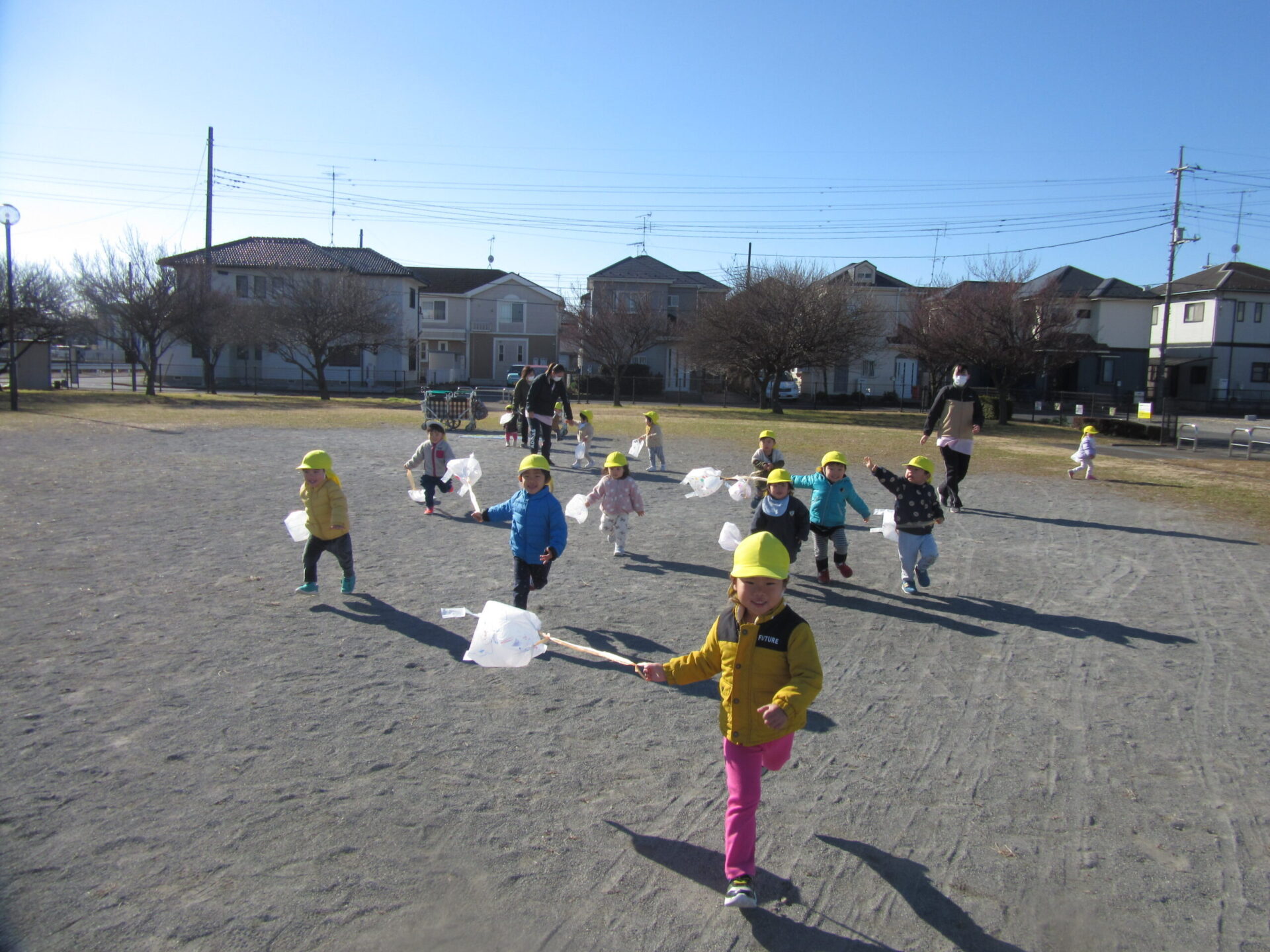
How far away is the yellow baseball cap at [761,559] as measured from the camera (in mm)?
3412

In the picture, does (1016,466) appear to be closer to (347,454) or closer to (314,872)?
(347,454)

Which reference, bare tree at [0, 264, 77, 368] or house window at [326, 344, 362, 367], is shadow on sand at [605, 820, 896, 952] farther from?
house window at [326, 344, 362, 367]

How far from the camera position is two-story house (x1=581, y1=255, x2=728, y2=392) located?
56.9 m

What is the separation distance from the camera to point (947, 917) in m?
3.28

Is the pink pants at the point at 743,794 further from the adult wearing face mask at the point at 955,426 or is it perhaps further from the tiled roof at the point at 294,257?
the tiled roof at the point at 294,257

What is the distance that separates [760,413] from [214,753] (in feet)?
123

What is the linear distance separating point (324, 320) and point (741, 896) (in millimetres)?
44084

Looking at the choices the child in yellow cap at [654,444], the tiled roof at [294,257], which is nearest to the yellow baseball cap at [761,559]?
the child in yellow cap at [654,444]

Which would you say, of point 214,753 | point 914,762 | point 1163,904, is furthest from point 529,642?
point 1163,904

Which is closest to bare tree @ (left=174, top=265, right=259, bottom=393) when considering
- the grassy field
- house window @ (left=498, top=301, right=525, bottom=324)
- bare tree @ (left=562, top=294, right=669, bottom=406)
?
the grassy field

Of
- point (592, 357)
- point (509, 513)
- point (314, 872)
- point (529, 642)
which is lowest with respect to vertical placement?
point (314, 872)

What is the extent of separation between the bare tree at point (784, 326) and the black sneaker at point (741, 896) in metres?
36.6

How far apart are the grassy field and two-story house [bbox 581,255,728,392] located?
12.4m

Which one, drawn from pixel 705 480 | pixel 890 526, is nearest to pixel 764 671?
pixel 890 526
